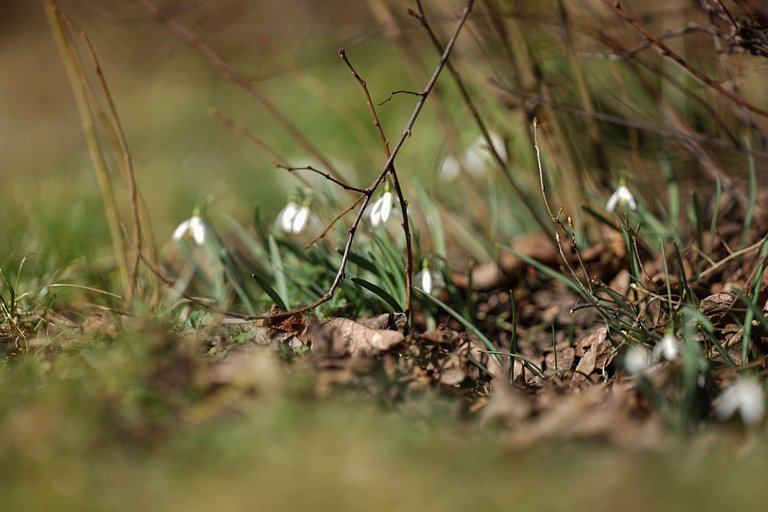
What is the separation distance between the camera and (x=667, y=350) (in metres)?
1.64

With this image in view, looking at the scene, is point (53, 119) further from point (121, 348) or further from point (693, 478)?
point (693, 478)

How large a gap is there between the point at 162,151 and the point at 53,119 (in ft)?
7.44

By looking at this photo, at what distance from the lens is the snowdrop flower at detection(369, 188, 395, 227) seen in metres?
2.12

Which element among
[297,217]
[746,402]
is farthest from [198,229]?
[746,402]

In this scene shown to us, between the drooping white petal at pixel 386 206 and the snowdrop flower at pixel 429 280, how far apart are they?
20cm

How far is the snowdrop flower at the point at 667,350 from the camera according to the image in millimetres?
1633

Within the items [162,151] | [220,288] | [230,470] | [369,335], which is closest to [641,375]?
[369,335]

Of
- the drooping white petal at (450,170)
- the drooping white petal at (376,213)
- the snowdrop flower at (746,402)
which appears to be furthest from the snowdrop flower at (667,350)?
the drooping white petal at (450,170)

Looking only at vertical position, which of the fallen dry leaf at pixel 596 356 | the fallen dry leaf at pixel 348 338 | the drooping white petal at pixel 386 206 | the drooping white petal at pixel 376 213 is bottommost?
the fallen dry leaf at pixel 596 356

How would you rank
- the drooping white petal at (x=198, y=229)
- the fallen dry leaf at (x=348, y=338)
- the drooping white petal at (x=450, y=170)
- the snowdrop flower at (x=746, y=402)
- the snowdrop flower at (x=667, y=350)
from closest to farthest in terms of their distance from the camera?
1. the snowdrop flower at (x=746, y=402)
2. the snowdrop flower at (x=667, y=350)
3. the fallen dry leaf at (x=348, y=338)
4. the drooping white petal at (x=198, y=229)
5. the drooping white petal at (x=450, y=170)

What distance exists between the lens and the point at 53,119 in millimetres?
7383

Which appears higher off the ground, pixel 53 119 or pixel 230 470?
pixel 230 470

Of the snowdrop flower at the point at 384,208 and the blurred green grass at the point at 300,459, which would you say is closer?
the blurred green grass at the point at 300,459

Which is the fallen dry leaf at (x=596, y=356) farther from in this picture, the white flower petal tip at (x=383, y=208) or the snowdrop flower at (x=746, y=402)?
the white flower petal tip at (x=383, y=208)
